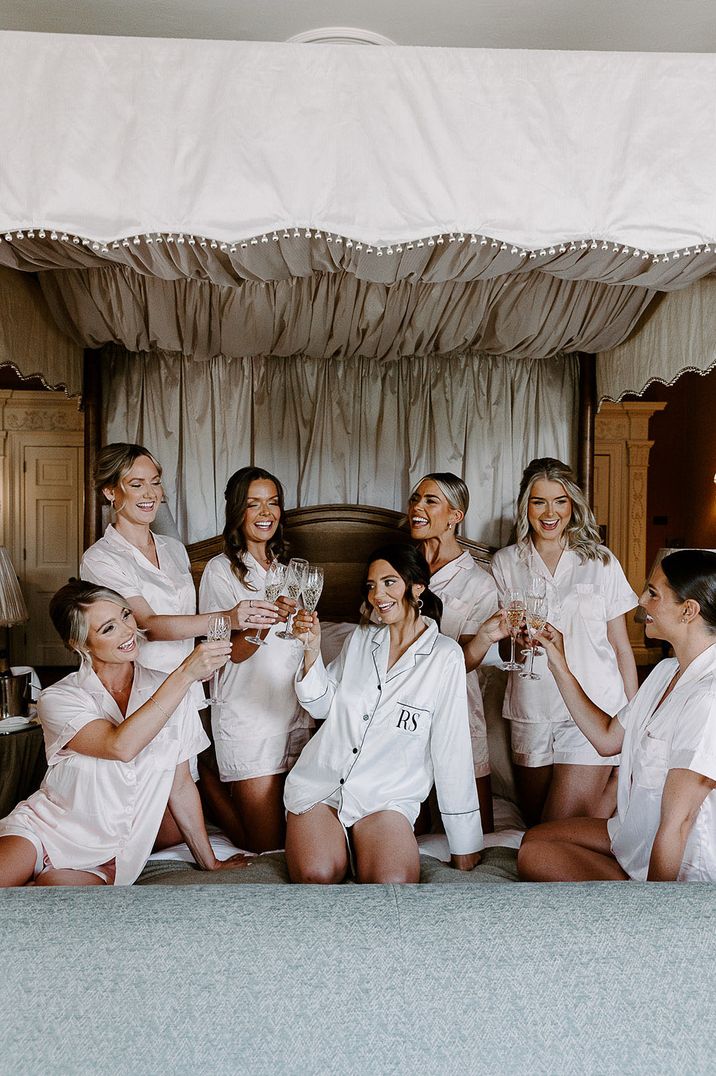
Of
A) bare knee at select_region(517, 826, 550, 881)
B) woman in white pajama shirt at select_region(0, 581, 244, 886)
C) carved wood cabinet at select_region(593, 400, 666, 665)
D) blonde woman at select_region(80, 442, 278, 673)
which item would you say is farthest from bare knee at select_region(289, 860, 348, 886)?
carved wood cabinet at select_region(593, 400, 666, 665)

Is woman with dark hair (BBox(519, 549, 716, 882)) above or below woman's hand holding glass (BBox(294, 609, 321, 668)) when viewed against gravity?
below

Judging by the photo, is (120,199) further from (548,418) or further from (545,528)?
(548,418)

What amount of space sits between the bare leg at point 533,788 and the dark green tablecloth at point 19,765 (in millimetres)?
2195

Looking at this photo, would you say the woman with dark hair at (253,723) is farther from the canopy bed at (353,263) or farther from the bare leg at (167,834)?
the canopy bed at (353,263)

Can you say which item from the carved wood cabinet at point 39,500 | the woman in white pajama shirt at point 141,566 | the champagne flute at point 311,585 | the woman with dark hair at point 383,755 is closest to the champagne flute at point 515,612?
the woman with dark hair at point 383,755

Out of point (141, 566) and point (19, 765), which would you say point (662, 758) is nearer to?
point (141, 566)

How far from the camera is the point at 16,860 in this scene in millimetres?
2432

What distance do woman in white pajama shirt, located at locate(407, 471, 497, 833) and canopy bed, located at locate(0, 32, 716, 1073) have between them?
72 centimetres

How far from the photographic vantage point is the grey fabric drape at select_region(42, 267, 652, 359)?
352cm

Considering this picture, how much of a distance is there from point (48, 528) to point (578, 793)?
7.93 m

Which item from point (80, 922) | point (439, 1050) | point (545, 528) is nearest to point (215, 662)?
point (80, 922)

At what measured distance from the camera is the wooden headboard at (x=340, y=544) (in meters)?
4.29

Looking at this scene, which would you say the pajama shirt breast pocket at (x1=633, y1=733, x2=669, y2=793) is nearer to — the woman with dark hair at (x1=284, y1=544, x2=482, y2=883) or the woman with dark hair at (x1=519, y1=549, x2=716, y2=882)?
the woman with dark hair at (x1=519, y1=549, x2=716, y2=882)

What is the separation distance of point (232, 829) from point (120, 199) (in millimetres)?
2377
